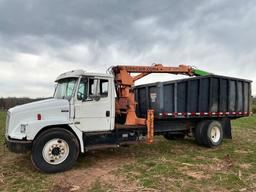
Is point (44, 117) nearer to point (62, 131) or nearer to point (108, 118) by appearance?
point (62, 131)

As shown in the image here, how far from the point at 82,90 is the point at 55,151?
173 centimetres

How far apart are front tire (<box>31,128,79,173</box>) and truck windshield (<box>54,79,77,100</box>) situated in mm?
1054

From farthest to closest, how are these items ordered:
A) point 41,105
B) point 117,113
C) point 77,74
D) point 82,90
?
point 117,113 → point 77,74 → point 82,90 → point 41,105

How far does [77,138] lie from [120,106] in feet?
6.09

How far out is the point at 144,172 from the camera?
7.03 m

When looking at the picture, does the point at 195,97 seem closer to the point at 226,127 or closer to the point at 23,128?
the point at 226,127

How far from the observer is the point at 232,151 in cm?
958

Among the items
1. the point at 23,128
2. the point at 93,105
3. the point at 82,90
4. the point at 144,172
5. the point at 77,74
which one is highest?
the point at 77,74

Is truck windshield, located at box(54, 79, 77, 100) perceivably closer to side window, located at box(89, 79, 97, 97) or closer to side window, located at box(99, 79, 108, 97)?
side window, located at box(89, 79, 97, 97)

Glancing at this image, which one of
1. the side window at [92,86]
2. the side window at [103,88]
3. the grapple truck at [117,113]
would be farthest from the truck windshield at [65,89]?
the side window at [103,88]

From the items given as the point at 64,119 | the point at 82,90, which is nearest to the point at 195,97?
the point at 82,90

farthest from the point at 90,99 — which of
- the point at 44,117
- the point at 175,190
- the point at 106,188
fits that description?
the point at 175,190

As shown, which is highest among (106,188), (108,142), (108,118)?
(108,118)

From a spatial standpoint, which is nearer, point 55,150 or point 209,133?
point 55,150
